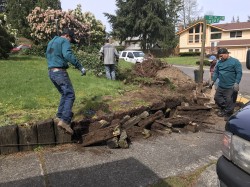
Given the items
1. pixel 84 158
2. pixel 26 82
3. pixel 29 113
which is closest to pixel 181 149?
pixel 84 158

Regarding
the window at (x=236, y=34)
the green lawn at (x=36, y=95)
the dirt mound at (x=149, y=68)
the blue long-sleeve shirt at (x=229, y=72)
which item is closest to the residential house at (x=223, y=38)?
the window at (x=236, y=34)

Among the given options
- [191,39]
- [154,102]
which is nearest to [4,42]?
[154,102]

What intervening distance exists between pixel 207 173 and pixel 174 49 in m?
55.3

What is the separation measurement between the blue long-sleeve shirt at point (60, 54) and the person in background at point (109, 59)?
5.66 m

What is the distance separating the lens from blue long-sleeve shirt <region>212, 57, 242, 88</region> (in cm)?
717

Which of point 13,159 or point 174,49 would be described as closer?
point 13,159

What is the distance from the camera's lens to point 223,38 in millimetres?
52438

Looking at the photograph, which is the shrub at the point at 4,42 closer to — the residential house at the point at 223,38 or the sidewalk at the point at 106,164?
the sidewalk at the point at 106,164

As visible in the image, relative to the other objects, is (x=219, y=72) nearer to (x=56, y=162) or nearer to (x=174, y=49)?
(x=56, y=162)

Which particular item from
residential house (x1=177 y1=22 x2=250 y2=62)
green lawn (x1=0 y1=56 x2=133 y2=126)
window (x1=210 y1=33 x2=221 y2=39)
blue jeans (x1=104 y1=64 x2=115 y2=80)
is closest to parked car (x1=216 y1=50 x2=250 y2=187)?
green lawn (x1=0 y1=56 x2=133 y2=126)

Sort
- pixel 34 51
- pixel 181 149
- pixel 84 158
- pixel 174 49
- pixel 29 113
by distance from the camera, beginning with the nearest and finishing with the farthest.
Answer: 1. pixel 84 158
2. pixel 181 149
3. pixel 29 113
4. pixel 34 51
5. pixel 174 49

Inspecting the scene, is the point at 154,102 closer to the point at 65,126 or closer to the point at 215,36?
the point at 65,126

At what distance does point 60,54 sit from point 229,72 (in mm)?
4181

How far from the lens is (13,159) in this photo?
4.43 metres
